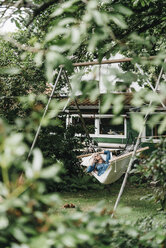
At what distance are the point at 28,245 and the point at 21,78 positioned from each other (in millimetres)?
7140

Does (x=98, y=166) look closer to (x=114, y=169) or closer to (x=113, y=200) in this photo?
(x=114, y=169)

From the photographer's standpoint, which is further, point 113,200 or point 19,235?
point 113,200

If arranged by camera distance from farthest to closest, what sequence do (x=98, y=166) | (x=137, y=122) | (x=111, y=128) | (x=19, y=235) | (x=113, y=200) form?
(x=111, y=128) < (x=98, y=166) < (x=113, y=200) < (x=137, y=122) < (x=19, y=235)

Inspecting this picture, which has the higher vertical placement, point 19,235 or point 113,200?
point 19,235

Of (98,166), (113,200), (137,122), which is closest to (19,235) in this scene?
(137,122)

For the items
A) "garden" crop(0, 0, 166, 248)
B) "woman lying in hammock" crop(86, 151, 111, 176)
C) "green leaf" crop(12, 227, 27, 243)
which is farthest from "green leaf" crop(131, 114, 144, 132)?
"woman lying in hammock" crop(86, 151, 111, 176)

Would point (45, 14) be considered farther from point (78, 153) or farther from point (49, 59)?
point (49, 59)

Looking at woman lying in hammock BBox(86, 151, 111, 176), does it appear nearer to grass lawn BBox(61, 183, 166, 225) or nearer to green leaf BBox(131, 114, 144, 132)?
grass lawn BBox(61, 183, 166, 225)

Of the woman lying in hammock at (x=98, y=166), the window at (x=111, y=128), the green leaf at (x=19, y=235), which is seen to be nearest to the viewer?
the green leaf at (x=19, y=235)

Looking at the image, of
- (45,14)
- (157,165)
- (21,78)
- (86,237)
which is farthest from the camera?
(21,78)

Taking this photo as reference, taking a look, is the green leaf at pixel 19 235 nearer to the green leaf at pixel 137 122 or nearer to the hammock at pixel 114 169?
the green leaf at pixel 137 122

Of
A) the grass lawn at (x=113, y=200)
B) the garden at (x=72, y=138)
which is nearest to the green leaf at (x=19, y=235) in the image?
the garden at (x=72, y=138)

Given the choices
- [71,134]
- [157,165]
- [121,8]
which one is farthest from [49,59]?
[71,134]

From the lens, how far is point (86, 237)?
0.72 m
